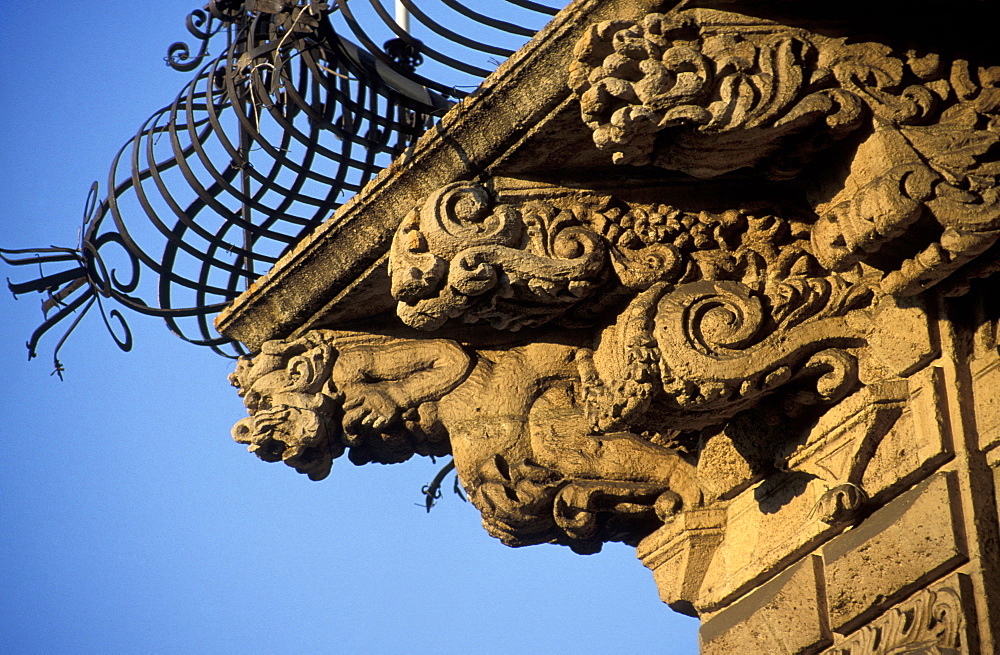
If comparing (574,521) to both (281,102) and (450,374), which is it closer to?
(450,374)

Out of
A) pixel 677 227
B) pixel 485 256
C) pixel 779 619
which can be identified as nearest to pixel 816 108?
pixel 677 227

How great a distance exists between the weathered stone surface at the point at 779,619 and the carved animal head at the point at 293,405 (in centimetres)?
120

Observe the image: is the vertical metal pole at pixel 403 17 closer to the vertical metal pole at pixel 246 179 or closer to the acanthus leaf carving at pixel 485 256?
the vertical metal pole at pixel 246 179

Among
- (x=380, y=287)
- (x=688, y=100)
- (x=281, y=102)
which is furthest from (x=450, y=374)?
(x=688, y=100)

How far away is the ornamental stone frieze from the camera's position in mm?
3256

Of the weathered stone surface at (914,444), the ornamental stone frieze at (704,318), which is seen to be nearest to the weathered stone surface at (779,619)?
the ornamental stone frieze at (704,318)

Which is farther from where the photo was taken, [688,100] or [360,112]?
[360,112]

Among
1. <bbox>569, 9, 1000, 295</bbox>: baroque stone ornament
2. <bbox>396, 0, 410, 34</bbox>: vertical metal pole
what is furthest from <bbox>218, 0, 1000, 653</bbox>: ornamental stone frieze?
<bbox>396, 0, 410, 34</bbox>: vertical metal pole

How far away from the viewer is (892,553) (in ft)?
11.0

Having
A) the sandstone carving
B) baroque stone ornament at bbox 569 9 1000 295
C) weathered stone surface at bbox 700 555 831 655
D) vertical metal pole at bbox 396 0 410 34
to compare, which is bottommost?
weathered stone surface at bbox 700 555 831 655

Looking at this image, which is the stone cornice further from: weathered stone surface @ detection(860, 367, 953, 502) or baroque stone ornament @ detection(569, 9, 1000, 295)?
weathered stone surface @ detection(860, 367, 953, 502)

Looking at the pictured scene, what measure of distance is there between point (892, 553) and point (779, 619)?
43 centimetres

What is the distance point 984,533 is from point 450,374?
61.2 inches

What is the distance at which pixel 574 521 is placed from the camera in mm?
4004
